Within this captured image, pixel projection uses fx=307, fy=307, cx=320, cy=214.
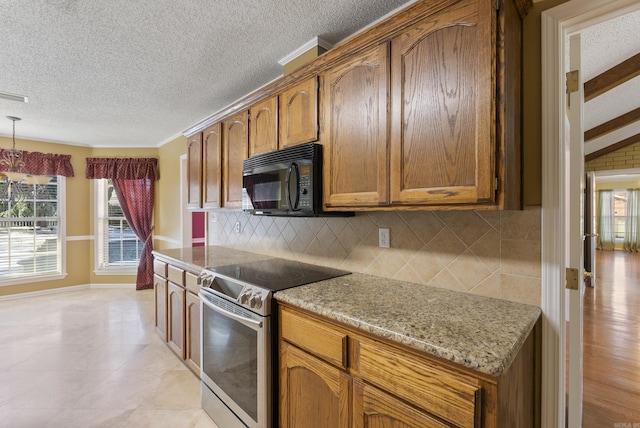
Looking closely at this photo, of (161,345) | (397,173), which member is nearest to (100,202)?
(161,345)

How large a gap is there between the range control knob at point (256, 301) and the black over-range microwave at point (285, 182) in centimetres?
54

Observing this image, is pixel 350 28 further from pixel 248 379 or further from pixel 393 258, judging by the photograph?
pixel 248 379

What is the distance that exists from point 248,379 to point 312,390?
47 centimetres

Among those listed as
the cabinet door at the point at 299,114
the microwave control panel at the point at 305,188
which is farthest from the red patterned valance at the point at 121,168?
the microwave control panel at the point at 305,188

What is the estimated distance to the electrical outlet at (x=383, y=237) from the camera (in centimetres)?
184

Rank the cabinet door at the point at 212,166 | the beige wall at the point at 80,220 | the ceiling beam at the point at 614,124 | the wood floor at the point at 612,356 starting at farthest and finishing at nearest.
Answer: the beige wall at the point at 80,220
the ceiling beam at the point at 614,124
the cabinet door at the point at 212,166
the wood floor at the point at 612,356

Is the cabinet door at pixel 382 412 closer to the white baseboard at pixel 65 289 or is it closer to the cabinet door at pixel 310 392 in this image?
the cabinet door at pixel 310 392

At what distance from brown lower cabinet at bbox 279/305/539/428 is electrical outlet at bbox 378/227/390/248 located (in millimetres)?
682

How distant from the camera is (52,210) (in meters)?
4.96

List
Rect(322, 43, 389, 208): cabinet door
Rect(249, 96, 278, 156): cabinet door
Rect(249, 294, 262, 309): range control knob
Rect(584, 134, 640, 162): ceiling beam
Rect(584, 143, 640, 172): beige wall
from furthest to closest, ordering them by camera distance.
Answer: Rect(584, 143, 640, 172): beige wall
Rect(584, 134, 640, 162): ceiling beam
Rect(249, 96, 278, 156): cabinet door
Rect(249, 294, 262, 309): range control knob
Rect(322, 43, 389, 208): cabinet door

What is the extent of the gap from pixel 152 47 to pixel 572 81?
2.49 metres

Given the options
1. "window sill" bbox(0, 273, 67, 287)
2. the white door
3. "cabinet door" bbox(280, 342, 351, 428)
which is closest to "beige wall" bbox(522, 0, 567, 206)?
the white door

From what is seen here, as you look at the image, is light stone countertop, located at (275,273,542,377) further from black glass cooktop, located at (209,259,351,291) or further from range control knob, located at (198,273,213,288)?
range control knob, located at (198,273,213,288)

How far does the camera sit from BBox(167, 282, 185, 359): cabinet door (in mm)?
2557
